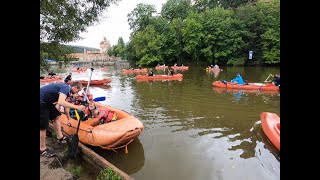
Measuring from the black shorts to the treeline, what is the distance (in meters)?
39.2

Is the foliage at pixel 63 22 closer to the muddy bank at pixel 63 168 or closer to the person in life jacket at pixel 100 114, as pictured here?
the person in life jacket at pixel 100 114

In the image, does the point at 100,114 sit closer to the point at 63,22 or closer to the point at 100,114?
the point at 100,114

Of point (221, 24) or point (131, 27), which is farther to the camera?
point (131, 27)

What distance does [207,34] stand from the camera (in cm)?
5134

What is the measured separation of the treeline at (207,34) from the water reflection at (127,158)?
37.0 metres

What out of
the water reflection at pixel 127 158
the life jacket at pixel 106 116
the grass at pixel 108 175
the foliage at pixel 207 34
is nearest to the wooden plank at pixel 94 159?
the grass at pixel 108 175

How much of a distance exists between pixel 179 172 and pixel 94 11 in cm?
456

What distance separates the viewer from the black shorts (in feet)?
17.8

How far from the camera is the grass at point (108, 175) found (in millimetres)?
4912

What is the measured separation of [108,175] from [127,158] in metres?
2.28
